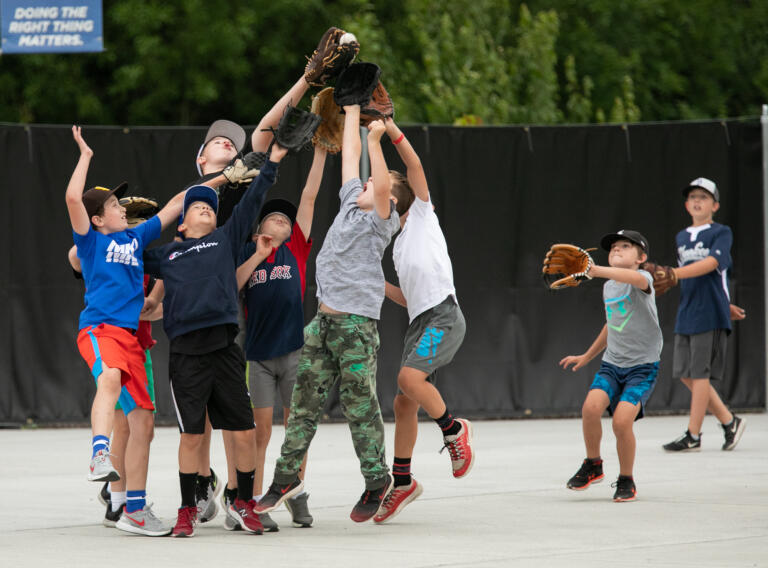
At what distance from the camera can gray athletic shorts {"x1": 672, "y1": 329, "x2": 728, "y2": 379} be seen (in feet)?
31.4

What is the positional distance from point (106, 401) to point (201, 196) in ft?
3.83

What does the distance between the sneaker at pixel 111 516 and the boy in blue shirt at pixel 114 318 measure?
232mm

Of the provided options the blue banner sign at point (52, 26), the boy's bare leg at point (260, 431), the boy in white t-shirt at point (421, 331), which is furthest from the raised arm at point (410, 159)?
the blue banner sign at point (52, 26)

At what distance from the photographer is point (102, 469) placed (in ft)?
19.0

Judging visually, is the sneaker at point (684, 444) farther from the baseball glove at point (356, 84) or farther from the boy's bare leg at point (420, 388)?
the baseball glove at point (356, 84)

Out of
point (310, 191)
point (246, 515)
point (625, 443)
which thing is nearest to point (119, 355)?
point (246, 515)

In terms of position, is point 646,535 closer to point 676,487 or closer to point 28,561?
point 676,487

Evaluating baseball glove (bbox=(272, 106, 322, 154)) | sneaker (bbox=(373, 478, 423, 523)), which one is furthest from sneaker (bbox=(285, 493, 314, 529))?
baseball glove (bbox=(272, 106, 322, 154))

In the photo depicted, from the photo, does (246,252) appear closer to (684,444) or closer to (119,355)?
(119,355)

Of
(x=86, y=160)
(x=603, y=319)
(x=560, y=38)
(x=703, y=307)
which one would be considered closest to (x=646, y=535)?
(x=86, y=160)

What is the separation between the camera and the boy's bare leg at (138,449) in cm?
616

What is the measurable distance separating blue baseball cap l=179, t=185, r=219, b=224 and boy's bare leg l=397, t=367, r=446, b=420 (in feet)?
4.43

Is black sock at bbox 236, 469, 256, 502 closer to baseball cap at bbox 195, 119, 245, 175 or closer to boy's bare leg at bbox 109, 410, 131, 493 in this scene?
boy's bare leg at bbox 109, 410, 131, 493

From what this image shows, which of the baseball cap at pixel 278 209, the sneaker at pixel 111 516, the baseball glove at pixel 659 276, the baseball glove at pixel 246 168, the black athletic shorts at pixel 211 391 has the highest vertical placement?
the baseball glove at pixel 246 168
